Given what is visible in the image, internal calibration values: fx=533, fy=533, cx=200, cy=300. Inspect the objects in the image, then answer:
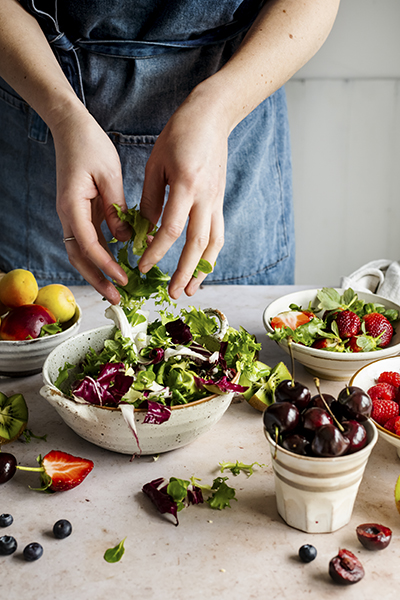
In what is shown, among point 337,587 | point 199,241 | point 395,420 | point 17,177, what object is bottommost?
point 337,587

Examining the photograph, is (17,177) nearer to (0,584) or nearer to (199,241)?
(199,241)

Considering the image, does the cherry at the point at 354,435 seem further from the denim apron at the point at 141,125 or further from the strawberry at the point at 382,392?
the denim apron at the point at 141,125

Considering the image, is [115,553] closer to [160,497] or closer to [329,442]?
[160,497]

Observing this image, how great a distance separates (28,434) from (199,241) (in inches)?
16.9

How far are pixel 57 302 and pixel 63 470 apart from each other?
16.8 inches

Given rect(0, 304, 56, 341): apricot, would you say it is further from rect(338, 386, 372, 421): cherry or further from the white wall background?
the white wall background

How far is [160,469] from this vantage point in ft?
2.66

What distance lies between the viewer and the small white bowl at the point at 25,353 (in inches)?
38.9

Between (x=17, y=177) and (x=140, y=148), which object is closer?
(x=140, y=148)

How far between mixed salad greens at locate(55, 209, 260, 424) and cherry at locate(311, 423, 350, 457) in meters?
0.18

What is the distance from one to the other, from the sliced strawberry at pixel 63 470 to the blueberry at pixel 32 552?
10cm

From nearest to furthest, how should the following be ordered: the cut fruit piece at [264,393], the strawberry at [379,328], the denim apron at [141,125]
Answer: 1. the cut fruit piece at [264,393]
2. the strawberry at [379,328]
3. the denim apron at [141,125]

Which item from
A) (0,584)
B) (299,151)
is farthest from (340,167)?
(0,584)

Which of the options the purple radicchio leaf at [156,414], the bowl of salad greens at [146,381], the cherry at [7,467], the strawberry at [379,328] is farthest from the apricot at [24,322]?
the strawberry at [379,328]
